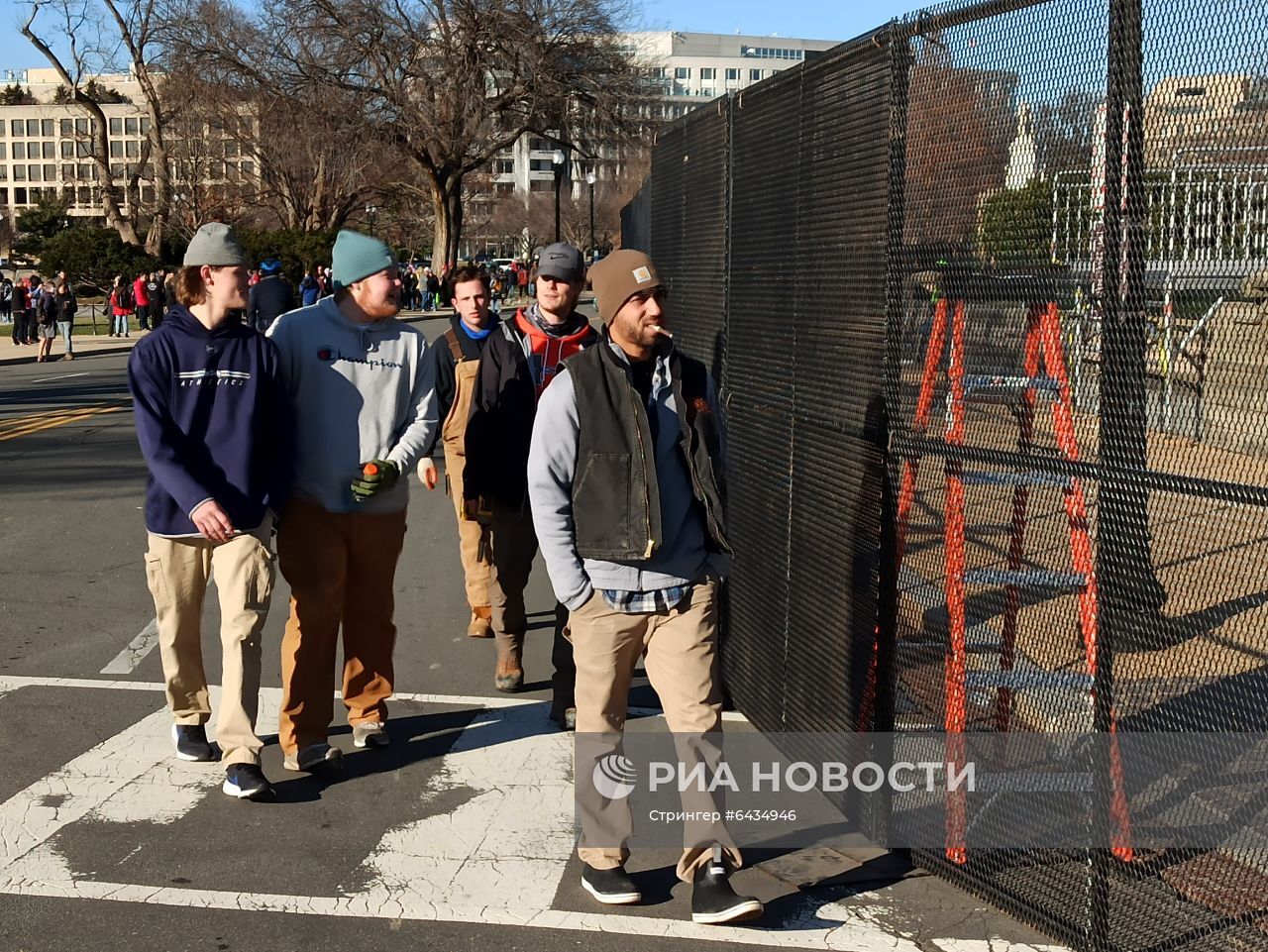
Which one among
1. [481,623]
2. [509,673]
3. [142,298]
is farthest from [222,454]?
[142,298]

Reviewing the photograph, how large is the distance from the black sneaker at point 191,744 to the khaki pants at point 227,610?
7.5 inches

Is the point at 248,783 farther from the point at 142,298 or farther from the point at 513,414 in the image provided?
the point at 142,298

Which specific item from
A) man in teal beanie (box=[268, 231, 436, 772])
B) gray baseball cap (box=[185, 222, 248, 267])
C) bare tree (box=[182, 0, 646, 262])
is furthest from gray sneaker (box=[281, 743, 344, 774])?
bare tree (box=[182, 0, 646, 262])

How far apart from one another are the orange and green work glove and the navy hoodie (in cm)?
37

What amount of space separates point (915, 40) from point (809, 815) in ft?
9.03

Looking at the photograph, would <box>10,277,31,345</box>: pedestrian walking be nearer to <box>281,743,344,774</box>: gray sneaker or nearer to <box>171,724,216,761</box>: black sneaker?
<box>171,724,216,761</box>: black sneaker

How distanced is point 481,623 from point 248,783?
2.64m

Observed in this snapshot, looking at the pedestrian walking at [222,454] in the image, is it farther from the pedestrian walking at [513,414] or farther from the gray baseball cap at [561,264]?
the gray baseball cap at [561,264]

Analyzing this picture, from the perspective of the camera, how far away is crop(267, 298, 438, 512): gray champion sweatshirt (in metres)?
5.74

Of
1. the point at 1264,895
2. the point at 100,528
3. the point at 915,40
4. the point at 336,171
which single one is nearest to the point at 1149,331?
the point at 915,40

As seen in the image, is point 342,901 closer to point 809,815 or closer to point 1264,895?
point 809,815

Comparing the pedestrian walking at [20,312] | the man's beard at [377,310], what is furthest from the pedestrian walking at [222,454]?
the pedestrian walking at [20,312]

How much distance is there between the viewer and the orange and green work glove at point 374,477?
18.5 ft

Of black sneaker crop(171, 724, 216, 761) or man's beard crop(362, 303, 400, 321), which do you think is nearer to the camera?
man's beard crop(362, 303, 400, 321)
